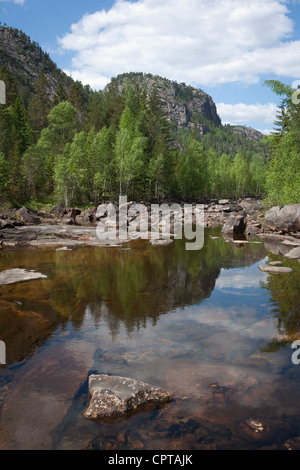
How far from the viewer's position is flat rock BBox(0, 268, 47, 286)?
14156mm

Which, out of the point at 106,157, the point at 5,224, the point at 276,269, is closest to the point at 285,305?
the point at 276,269

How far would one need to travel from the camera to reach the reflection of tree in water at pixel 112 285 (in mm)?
10250

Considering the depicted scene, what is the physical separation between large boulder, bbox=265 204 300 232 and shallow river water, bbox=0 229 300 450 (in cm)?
1253

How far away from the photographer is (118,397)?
582cm

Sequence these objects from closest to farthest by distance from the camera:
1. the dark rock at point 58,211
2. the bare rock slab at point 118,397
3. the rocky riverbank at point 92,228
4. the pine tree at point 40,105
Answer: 1. the bare rock slab at point 118,397
2. the rocky riverbank at point 92,228
3. the dark rock at point 58,211
4. the pine tree at point 40,105

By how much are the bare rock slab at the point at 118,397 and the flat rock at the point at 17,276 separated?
9.48m

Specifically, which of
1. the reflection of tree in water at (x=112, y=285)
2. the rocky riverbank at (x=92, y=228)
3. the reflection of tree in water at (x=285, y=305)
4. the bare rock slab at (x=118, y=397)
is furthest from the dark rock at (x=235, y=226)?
the bare rock slab at (x=118, y=397)

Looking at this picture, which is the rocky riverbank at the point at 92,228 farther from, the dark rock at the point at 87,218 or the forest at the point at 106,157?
the forest at the point at 106,157

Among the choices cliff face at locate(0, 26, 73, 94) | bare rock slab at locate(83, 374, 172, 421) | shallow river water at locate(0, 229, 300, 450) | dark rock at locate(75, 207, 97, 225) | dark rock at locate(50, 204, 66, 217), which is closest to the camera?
shallow river water at locate(0, 229, 300, 450)

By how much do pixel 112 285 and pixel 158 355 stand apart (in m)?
6.79

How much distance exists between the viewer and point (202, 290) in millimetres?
14039

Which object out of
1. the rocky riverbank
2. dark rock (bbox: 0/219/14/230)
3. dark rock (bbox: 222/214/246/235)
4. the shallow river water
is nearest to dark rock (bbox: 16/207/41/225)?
the rocky riverbank

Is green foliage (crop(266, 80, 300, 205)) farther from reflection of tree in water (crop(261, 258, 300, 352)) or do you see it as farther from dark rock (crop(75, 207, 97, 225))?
dark rock (crop(75, 207, 97, 225))
